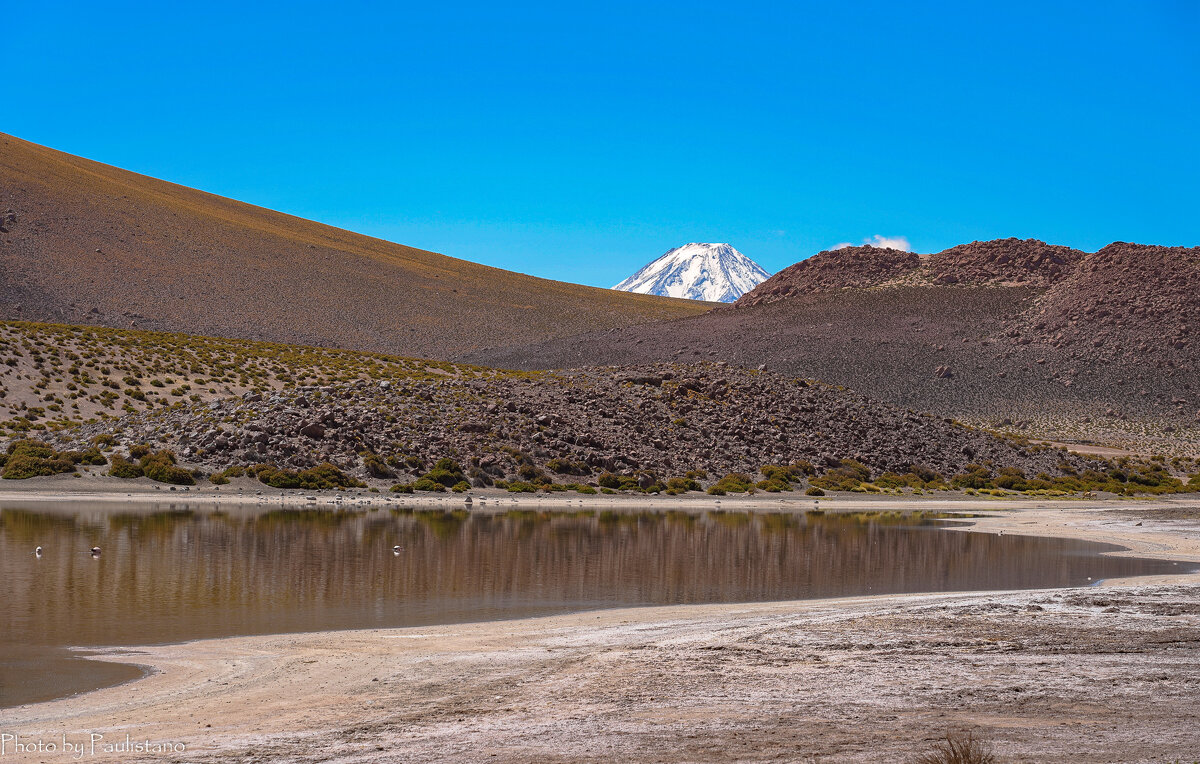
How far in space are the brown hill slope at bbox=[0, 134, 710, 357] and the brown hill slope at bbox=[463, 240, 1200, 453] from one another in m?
14.8

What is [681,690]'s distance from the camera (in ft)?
33.6

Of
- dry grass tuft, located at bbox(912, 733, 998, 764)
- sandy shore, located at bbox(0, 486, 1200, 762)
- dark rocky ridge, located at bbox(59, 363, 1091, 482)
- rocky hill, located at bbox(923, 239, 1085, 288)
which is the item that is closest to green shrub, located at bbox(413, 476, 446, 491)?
dark rocky ridge, located at bbox(59, 363, 1091, 482)

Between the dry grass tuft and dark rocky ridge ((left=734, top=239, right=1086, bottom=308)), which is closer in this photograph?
the dry grass tuft

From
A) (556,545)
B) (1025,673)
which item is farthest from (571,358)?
(1025,673)

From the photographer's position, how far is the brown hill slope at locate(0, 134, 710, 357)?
102750 millimetres

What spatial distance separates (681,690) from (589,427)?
4196cm

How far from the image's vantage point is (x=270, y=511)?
34.0 meters

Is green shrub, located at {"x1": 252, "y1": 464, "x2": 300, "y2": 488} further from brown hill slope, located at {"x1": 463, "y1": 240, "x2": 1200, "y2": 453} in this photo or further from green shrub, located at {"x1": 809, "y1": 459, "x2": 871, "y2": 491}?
brown hill slope, located at {"x1": 463, "y1": 240, "x2": 1200, "y2": 453}

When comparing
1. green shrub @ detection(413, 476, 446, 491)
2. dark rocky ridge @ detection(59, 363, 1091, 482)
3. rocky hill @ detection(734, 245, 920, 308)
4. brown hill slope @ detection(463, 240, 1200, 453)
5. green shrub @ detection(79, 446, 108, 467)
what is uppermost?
rocky hill @ detection(734, 245, 920, 308)

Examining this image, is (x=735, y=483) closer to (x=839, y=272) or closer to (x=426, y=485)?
(x=426, y=485)

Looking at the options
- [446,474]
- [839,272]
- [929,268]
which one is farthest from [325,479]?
[929,268]

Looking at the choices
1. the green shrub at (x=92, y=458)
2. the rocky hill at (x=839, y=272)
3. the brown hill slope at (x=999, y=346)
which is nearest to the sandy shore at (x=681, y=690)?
the green shrub at (x=92, y=458)

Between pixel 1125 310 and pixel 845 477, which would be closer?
pixel 845 477

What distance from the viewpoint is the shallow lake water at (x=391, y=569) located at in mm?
14336
